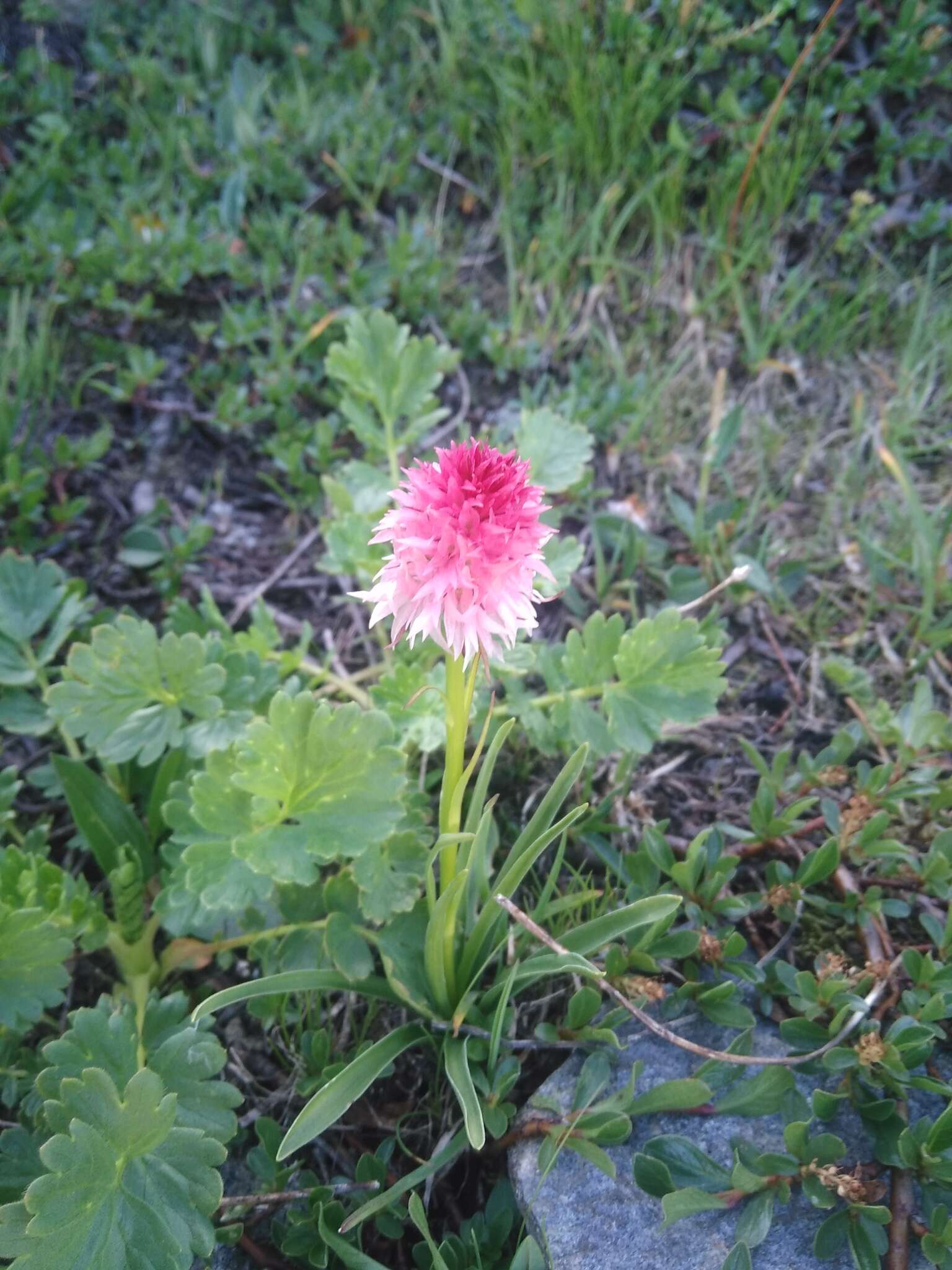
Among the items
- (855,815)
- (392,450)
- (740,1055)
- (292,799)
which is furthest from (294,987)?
(392,450)

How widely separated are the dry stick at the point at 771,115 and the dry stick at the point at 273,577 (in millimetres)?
1980

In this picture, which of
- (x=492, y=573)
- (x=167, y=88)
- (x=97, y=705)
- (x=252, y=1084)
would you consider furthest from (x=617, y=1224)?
(x=167, y=88)

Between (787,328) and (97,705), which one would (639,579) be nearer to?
(787,328)

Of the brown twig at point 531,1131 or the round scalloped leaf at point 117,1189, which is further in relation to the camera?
the brown twig at point 531,1131

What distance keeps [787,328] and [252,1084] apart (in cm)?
307

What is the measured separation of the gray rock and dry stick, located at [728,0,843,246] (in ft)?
Answer: 9.52

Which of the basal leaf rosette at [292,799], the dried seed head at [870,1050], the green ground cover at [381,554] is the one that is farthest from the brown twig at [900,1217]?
the basal leaf rosette at [292,799]

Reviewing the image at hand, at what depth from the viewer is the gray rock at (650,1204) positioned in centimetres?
164

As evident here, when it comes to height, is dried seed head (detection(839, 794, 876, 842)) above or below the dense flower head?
below

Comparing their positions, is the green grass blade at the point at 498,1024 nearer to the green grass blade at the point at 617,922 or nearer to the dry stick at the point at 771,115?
the green grass blade at the point at 617,922

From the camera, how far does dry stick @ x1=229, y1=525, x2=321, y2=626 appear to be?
291cm

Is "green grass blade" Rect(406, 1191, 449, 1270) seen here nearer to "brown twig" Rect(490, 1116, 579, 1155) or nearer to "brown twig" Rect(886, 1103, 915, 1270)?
"brown twig" Rect(490, 1116, 579, 1155)

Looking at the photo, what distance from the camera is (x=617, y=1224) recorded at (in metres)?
1.69

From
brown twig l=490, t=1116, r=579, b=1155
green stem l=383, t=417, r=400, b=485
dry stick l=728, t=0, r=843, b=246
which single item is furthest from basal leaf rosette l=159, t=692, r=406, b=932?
dry stick l=728, t=0, r=843, b=246
